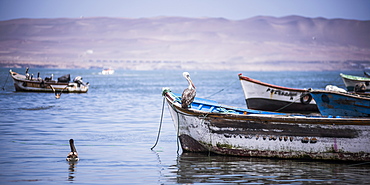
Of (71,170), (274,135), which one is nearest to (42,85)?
(71,170)

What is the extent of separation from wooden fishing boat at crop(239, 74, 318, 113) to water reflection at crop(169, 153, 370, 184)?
10885 mm

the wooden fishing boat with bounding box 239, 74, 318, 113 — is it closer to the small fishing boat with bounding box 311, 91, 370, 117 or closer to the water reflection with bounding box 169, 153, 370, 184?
the small fishing boat with bounding box 311, 91, 370, 117

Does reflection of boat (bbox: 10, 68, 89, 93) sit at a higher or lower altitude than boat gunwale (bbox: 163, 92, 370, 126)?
higher

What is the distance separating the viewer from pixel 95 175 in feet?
38.5

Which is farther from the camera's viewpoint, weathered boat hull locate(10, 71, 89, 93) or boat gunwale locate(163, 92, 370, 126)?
weathered boat hull locate(10, 71, 89, 93)

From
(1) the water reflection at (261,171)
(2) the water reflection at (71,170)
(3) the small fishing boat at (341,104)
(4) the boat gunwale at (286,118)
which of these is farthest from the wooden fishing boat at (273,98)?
(2) the water reflection at (71,170)

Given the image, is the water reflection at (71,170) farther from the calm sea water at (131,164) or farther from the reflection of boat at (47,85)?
the reflection of boat at (47,85)

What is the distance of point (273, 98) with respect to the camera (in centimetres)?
2444

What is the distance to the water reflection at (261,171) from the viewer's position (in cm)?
1155

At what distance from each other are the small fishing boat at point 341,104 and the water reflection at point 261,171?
303 cm

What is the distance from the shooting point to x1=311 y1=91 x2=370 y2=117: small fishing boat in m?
15.6

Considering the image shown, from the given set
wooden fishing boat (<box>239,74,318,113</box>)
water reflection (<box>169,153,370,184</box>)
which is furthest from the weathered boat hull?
water reflection (<box>169,153,370,184</box>)

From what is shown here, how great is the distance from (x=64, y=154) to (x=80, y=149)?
94 cm

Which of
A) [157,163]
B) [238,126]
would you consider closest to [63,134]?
[157,163]
